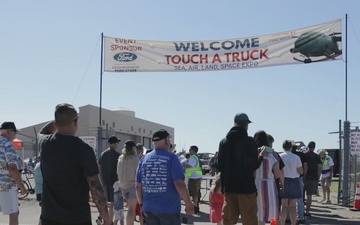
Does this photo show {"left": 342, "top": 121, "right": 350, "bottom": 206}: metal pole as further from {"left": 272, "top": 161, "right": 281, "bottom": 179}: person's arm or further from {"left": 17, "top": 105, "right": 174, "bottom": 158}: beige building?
{"left": 17, "top": 105, "right": 174, "bottom": 158}: beige building

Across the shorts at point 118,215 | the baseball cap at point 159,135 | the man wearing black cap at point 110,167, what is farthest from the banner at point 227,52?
the baseball cap at point 159,135

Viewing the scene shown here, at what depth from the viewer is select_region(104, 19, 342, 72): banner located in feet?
50.5

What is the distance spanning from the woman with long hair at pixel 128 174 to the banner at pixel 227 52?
7606 mm

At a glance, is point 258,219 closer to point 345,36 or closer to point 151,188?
point 151,188

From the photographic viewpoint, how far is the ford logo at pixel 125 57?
56.1 feet

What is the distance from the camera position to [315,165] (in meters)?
13.6

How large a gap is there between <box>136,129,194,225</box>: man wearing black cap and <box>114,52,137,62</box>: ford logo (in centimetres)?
1123

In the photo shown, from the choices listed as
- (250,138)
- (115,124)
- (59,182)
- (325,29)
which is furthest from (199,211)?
(115,124)

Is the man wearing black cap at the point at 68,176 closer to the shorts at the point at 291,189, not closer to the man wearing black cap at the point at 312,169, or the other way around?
the shorts at the point at 291,189

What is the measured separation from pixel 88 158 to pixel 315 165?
9.95 meters

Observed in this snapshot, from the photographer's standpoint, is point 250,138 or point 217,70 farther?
point 217,70

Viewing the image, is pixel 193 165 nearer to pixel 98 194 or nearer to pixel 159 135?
pixel 159 135

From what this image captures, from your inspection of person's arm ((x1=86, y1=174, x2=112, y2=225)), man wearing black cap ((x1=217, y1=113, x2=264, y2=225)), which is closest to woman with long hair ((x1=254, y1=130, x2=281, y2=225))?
man wearing black cap ((x1=217, y1=113, x2=264, y2=225))

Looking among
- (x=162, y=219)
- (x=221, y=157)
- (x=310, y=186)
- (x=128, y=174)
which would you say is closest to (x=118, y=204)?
(x=128, y=174)
